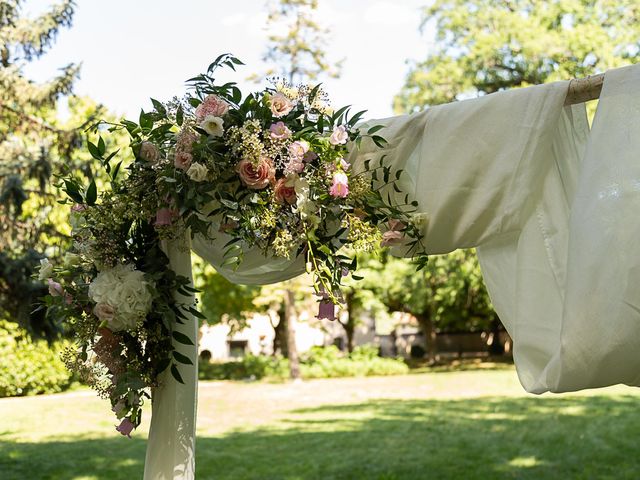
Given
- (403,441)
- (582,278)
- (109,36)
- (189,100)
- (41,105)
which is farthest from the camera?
(109,36)

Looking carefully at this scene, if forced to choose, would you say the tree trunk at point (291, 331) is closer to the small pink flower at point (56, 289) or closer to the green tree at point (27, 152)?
the green tree at point (27, 152)

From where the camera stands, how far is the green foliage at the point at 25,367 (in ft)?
40.2

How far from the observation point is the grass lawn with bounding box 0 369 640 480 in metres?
6.34

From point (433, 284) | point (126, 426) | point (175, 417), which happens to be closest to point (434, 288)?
point (433, 284)

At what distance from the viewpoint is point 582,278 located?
226 centimetres

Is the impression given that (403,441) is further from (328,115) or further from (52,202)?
(328,115)

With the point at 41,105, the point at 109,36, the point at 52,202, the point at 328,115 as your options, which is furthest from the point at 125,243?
the point at 109,36

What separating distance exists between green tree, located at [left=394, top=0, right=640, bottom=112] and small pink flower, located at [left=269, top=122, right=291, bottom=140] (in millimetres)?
12816

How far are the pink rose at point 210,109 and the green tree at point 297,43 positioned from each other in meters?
12.5

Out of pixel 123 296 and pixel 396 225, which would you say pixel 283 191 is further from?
pixel 123 296

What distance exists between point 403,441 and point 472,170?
18.3 ft

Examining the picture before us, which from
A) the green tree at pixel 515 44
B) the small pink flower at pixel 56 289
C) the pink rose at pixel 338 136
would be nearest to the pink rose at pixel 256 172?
the pink rose at pixel 338 136

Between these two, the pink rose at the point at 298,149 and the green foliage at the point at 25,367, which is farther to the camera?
the green foliage at the point at 25,367

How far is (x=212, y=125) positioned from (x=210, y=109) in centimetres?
8
